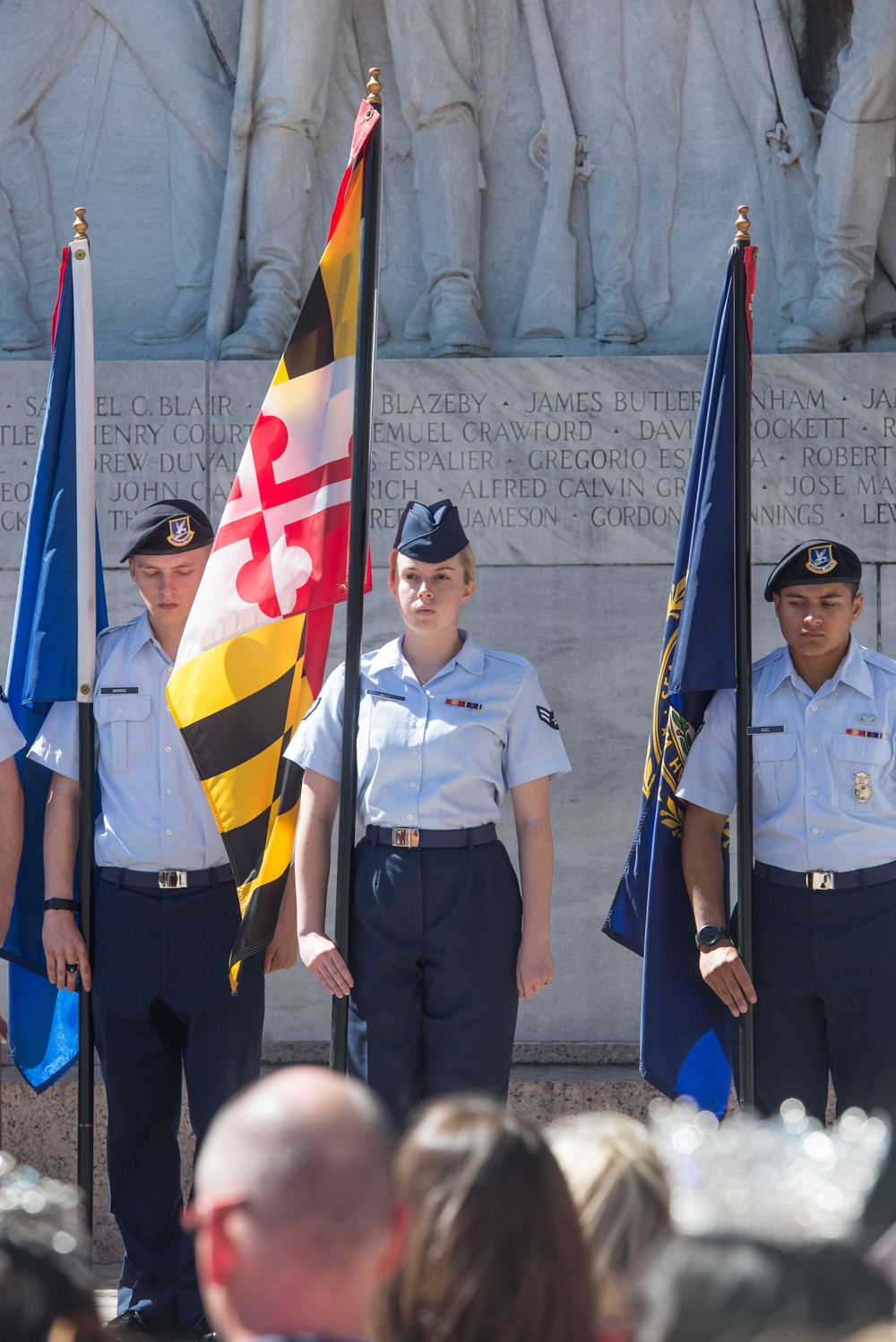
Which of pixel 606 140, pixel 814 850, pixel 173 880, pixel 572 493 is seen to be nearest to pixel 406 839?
pixel 173 880

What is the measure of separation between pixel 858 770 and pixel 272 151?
343cm

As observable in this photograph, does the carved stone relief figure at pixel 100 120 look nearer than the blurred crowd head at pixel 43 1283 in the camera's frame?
No

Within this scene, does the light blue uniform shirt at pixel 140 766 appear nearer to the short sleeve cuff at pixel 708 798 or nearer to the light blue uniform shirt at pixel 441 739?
the light blue uniform shirt at pixel 441 739

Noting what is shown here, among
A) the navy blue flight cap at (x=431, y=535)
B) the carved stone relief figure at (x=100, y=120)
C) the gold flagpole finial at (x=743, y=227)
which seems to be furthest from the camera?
the carved stone relief figure at (x=100, y=120)

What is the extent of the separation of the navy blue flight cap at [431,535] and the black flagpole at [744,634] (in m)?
0.70

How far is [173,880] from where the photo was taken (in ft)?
12.3

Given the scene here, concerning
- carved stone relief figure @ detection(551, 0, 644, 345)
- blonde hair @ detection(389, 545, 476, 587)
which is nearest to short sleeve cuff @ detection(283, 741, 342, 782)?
blonde hair @ detection(389, 545, 476, 587)

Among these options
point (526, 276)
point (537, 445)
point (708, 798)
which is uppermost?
point (526, 276)

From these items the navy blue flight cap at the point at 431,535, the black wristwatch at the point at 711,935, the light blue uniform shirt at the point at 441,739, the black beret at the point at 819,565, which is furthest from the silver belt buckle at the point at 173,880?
the black beret at the point at 819,565

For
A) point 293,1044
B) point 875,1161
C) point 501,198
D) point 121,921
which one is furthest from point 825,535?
point 875,1161

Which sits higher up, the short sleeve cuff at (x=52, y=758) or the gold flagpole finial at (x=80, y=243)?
the gold flagpole finial at (x=80, y=243)

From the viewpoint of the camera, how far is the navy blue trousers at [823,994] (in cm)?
352

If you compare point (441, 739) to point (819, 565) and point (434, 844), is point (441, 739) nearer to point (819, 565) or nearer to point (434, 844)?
point (434, 844)

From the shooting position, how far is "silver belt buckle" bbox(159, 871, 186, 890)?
3734mm
